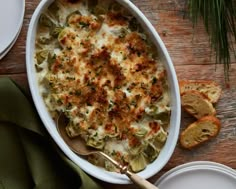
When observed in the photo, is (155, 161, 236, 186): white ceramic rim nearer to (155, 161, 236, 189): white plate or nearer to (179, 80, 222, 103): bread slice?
(155, 161, 236, 189): white plate

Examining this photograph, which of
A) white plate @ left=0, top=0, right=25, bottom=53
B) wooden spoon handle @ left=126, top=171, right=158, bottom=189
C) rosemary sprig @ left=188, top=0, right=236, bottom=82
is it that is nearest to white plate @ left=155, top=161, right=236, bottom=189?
wooden spoon handle @ left=126, top=171, right=158, bottom=189

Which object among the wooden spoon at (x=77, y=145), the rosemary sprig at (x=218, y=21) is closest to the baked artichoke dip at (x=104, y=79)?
the wooden spoon at (x=77, y=145)

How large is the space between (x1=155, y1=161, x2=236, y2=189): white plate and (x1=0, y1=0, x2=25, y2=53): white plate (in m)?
0.57

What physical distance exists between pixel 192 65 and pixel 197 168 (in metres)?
0.30

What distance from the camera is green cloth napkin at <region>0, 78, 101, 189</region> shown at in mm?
1527

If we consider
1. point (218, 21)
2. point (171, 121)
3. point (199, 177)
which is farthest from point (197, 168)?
point (218, 21)

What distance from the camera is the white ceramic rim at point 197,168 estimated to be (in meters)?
1.61

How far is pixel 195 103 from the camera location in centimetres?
161

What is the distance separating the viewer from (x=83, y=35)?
5.09 ft

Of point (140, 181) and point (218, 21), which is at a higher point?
point (218, 21)

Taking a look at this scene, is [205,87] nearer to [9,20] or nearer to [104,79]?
[104,79]

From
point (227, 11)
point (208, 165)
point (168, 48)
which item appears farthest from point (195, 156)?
point (227, 11)

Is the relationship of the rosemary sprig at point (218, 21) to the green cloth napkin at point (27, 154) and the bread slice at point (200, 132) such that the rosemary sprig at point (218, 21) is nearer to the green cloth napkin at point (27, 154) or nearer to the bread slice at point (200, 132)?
the bread slice at point (200, 132)

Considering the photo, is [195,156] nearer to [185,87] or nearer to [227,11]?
[185,87]
